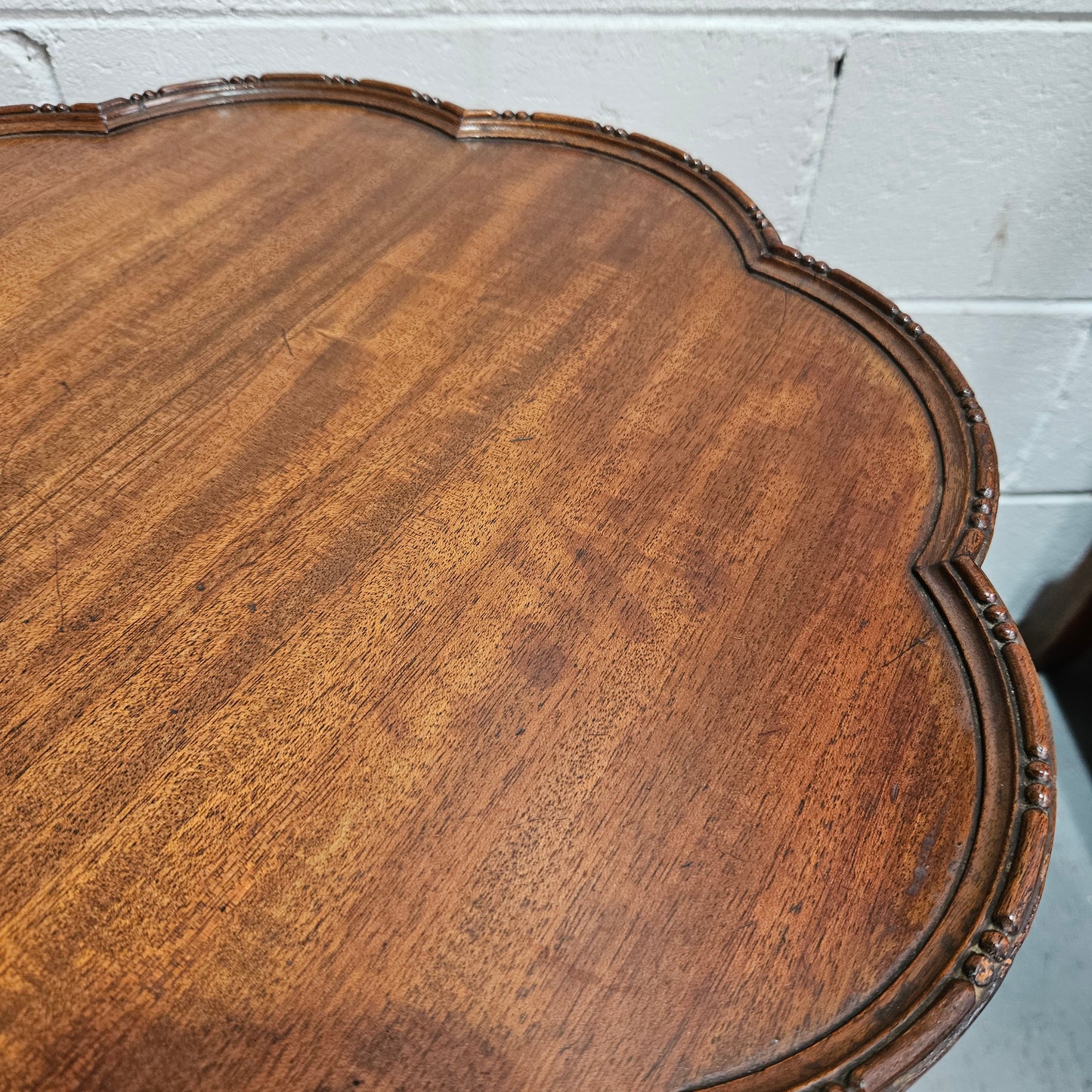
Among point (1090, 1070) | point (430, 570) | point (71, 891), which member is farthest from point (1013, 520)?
point (71, 891)

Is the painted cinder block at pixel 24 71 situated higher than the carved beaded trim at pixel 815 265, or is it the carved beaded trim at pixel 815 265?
the painted cinder block at pixel 24 71

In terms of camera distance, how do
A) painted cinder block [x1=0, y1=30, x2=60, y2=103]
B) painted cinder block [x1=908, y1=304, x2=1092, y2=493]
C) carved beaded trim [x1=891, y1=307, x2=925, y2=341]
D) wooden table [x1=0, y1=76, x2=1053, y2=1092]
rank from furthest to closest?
painted cinder block [x1=908, y1=304, x2=1092, y2=493] < painted cinder block [x1=0, y1=30, x2=60, y2=103] < carved beaded trim [x1=891, y1=307, x2=925, y2=341] < wooden table [x1=0, y1=76, x2=1053, y2=1092]

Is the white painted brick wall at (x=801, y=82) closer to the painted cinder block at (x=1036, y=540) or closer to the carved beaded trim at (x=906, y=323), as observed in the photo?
the painted cinder block at (x=1036, y=540)

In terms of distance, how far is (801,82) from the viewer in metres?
0.98

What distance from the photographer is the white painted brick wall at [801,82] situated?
3.04ft

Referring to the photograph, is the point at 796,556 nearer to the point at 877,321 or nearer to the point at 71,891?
the point at 877,321

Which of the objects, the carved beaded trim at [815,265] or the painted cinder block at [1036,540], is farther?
the painted cinder block at [1036,540]

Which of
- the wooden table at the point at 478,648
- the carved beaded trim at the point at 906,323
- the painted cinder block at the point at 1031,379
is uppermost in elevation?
the carved beaded trim at the point at 906,323

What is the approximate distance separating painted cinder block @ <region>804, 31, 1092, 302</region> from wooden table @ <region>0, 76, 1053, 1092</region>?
0.38m

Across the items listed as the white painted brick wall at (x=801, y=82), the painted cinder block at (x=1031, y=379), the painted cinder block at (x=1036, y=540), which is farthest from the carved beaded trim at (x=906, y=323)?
the painted cinder block at (x=1036, y=540)

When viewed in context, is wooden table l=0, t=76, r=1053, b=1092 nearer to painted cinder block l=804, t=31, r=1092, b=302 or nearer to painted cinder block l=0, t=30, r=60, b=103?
painted cinder block l=0, t=30, r=60, b=103

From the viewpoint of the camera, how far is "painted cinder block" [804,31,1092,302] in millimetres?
968

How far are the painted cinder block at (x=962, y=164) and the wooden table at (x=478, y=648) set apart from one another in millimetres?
381

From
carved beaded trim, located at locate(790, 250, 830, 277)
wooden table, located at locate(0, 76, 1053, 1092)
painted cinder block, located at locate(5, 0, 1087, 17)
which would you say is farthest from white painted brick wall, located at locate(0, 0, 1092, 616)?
carved beaded trim, located at locate(790, 250, 830, 277)
